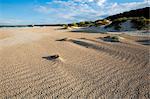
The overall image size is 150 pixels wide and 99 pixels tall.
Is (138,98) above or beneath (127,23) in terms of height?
beneath

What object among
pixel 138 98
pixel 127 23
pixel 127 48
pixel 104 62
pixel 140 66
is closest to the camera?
pixel 138 98

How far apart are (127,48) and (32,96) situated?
5623mm

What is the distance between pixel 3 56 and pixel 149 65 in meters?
5.16

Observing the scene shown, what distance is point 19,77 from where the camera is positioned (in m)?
5.98

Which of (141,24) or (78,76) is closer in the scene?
(78,76)

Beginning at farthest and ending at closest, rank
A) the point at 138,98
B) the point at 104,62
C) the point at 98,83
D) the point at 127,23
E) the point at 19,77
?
the point at 127,23
the point at 104,62
the point at 19,77
the point at 98,83
the point at 138,98

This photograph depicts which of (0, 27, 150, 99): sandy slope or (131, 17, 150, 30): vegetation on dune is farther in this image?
(131, 17, 150, 30): vegetation on dune

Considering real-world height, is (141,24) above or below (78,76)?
above

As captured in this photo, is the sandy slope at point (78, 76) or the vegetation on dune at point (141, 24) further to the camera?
the vegetation on dune at point (141, 24)

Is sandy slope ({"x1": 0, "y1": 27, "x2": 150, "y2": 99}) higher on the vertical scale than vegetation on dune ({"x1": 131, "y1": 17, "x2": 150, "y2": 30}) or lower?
A: lower

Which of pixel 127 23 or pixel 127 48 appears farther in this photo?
pixel 127 23

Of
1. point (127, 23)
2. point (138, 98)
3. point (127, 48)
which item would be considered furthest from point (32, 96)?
point (127, 23)

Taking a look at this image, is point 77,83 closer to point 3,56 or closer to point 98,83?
point 98,83

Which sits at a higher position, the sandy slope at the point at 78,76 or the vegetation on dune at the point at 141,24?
the vegetation on dune at the point at 141,24
